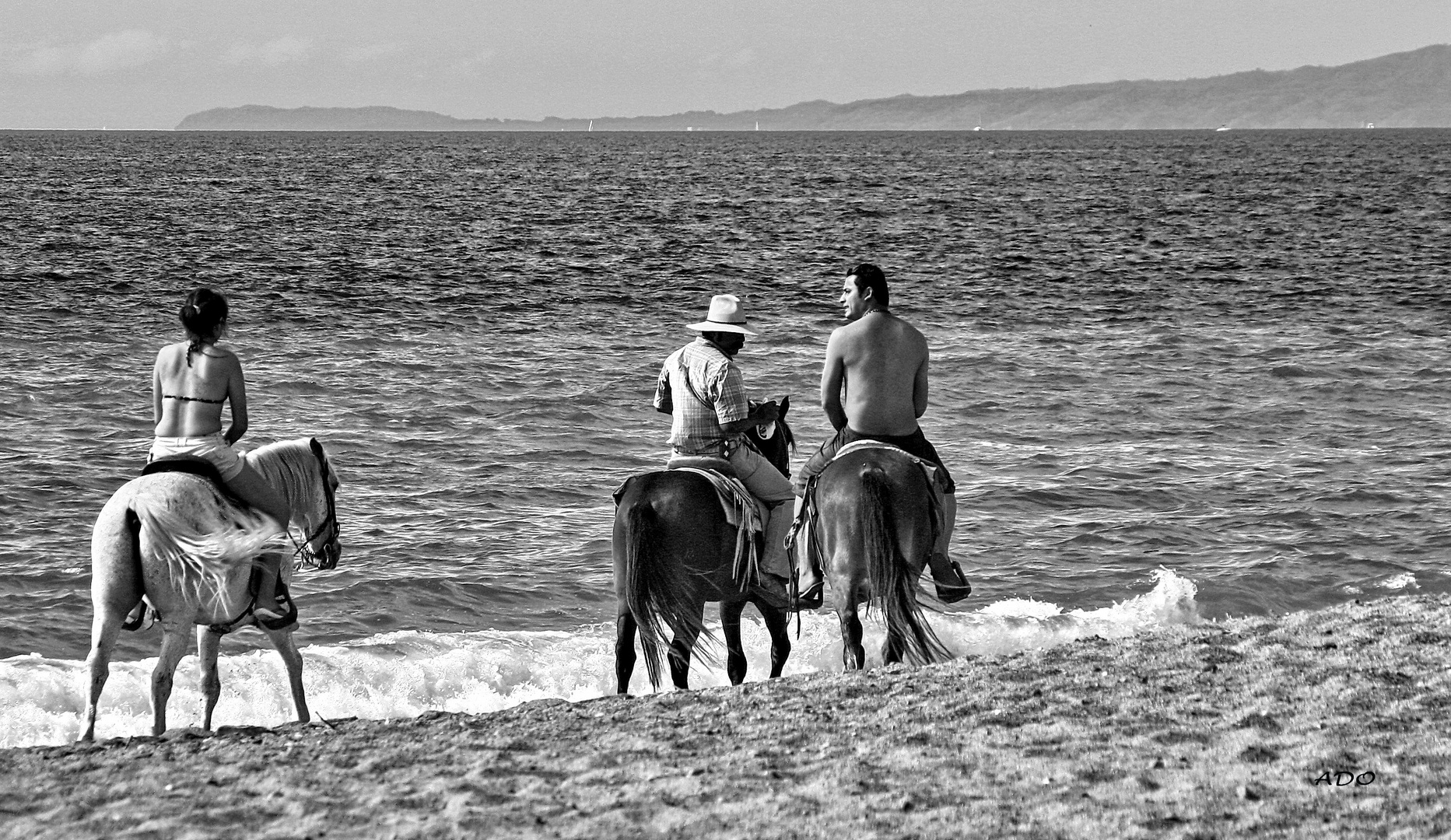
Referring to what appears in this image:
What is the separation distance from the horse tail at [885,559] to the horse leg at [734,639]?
1.03 m

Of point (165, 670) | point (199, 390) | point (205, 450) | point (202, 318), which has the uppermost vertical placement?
point (202, 318)

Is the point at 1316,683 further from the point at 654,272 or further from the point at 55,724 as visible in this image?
the point at 654,272

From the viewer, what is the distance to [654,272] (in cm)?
3916

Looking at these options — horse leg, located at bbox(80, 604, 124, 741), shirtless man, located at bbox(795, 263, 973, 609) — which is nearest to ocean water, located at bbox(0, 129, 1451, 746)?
horse leg, located at bbox(80, 604, 124, 741)

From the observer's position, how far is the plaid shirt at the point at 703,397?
8875mm

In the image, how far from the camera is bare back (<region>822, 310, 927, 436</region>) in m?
9.12

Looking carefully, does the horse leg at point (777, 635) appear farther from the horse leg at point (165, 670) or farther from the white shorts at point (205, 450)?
the horse leg at point (165, 670)

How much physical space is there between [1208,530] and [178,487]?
10504 millimetres

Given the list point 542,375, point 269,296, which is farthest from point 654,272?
point 542,375

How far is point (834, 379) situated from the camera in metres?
9.27

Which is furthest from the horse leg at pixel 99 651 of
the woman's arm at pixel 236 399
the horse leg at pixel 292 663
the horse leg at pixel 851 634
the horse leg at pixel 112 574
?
the horse leg at pixel 851 634

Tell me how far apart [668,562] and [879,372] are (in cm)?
174

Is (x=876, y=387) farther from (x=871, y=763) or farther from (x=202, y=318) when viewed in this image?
(x=202, y=318)

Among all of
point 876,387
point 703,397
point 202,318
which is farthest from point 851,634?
point 202,318
